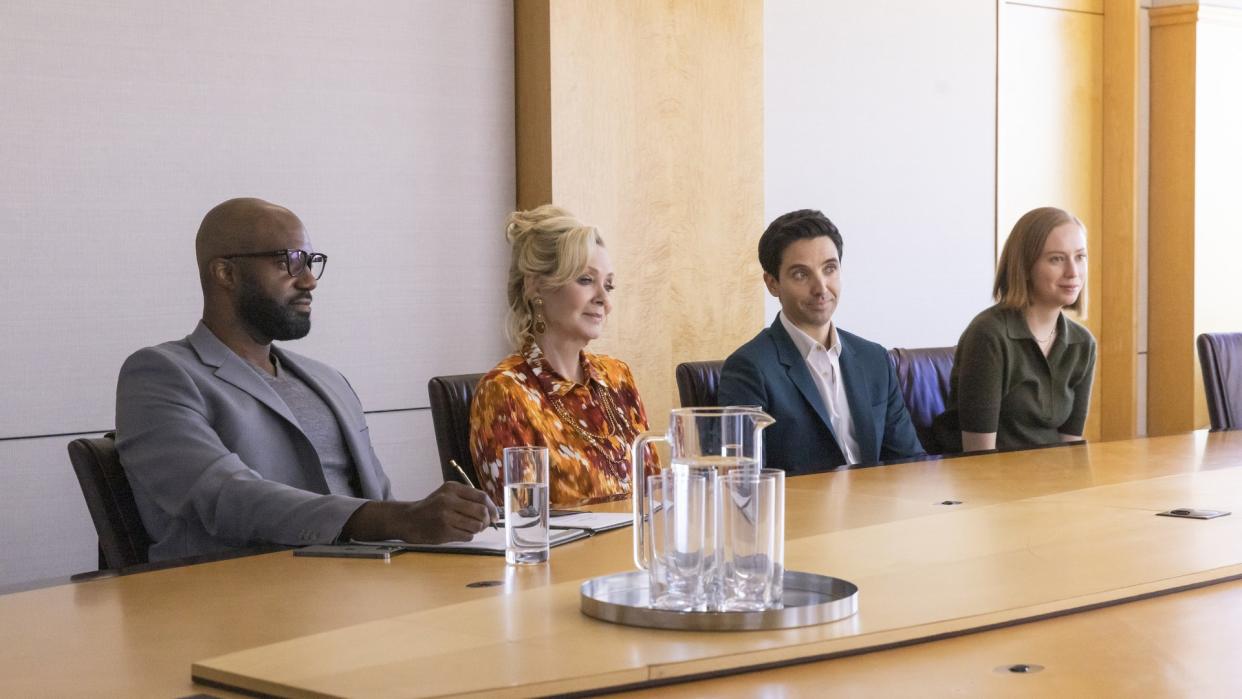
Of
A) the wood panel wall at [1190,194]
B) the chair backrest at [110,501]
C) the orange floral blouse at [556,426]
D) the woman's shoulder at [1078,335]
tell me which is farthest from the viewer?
the wood panel wall at [1190,194]

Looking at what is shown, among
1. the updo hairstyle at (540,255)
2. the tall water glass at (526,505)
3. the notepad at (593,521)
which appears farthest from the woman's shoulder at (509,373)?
the tall water glass at (526,505)

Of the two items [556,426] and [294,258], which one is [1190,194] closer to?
[556,426]

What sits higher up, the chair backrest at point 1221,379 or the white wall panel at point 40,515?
the chair backrest at point 1221,379

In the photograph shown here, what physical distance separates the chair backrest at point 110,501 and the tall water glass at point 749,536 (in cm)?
124

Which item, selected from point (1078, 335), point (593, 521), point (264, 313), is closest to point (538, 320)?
point (264, 313)

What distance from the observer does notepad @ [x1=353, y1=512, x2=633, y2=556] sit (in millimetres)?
2102

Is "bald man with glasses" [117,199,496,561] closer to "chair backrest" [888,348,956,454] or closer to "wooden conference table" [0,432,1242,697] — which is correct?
"wooden conference table" [0,432,1242,697]

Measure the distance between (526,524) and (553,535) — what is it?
0.22 meters

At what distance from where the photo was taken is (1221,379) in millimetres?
4477

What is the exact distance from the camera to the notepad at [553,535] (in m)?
2.10

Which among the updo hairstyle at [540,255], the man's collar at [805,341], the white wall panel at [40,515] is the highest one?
the updo hairstyle at [540,255]

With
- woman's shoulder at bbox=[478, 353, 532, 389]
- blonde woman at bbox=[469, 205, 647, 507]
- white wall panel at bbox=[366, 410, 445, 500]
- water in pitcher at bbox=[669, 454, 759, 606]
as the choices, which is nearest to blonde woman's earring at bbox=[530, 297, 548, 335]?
blonde woman at bbox=[469, 205, 647, 507]

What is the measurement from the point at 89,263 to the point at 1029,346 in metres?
2.59

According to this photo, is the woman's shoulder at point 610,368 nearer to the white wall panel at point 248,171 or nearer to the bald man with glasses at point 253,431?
the bald man with glasses at point 253,431
